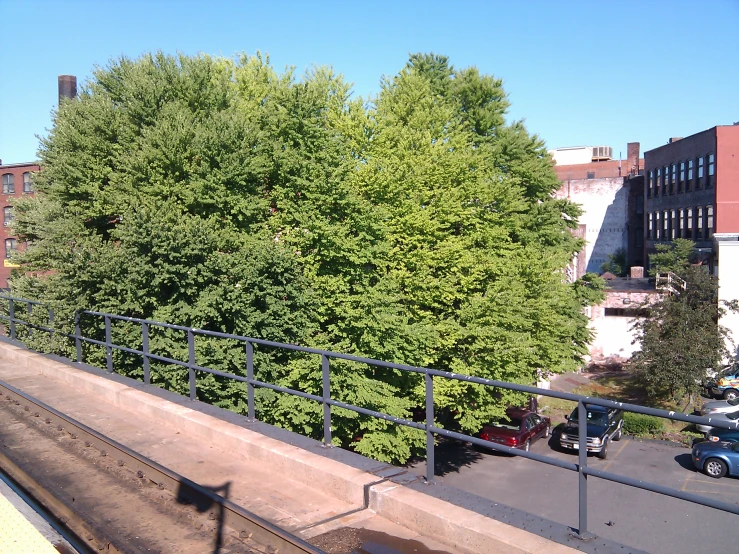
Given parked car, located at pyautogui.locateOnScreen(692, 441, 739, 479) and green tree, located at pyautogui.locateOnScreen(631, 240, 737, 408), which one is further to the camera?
green tree, located at pyautogui.locateOnScreen(631, 240, 737, 408)

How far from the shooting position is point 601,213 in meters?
73.5

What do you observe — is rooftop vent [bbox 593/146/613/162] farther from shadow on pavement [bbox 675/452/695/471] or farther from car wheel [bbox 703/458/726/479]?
car wheel [bbox 703/458/726/479]

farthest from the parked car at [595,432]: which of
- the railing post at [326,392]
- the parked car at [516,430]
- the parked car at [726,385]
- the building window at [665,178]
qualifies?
the building window at [665,178]

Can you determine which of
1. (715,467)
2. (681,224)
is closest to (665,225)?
(681,224)

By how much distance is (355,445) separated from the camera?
64.9ft

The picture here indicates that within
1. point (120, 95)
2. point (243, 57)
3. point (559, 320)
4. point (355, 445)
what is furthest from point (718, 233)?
point (120, 95)

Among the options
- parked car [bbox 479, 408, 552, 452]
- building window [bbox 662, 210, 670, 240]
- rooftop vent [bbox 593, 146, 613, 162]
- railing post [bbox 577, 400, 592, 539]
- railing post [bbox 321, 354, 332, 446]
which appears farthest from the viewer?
rooftop vent [bbox 593, 146, 613, 162]

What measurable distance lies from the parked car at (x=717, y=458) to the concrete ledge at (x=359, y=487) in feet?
68.3

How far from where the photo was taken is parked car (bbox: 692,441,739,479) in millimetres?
22562

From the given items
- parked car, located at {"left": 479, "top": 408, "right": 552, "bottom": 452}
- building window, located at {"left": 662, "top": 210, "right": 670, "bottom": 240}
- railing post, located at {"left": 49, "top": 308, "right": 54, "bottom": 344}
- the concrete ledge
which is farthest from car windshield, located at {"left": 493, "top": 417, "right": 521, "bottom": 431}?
building window, located at {"left": 662, "top": 210, "right": 670, "bottom": 240}

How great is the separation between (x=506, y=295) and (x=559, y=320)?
213 inches

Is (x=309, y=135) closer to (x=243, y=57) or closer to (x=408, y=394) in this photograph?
(x=408, y=394)

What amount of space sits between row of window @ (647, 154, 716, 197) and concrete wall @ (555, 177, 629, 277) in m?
9.80

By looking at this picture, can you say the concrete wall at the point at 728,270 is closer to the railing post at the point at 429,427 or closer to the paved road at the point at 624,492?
the paved road at the point at 624,492
